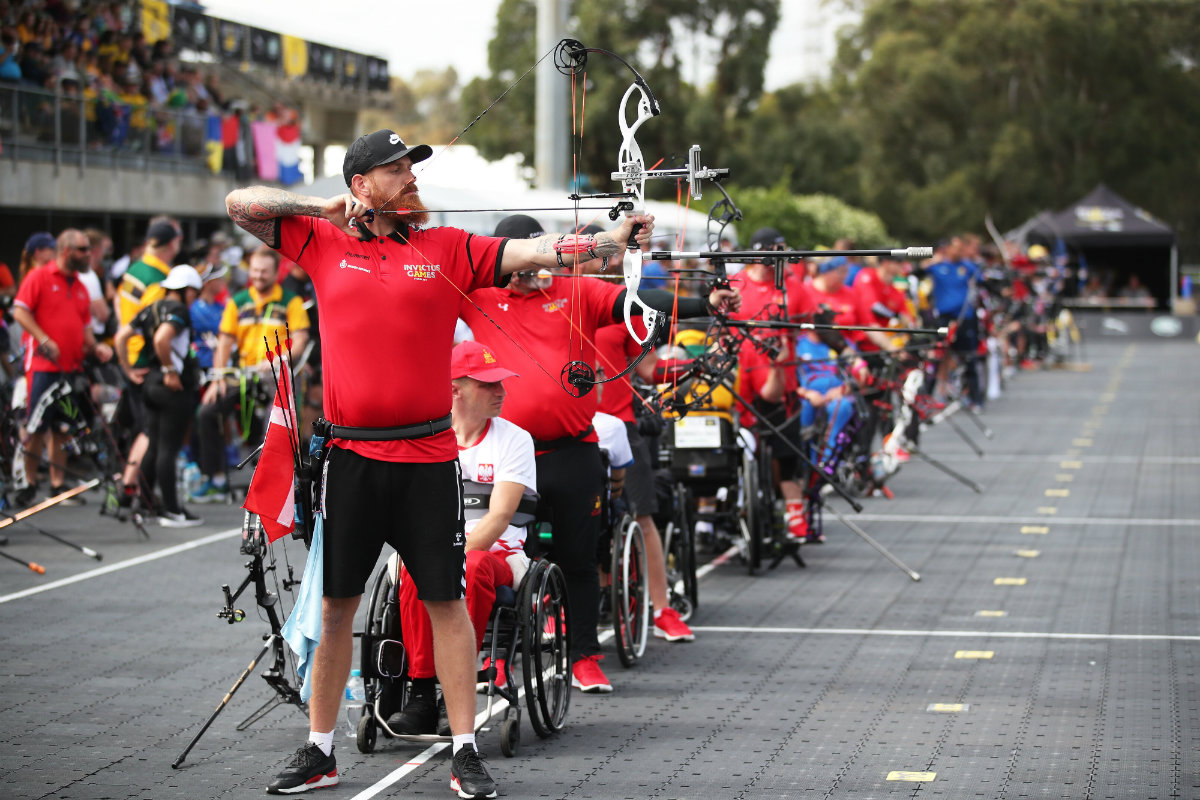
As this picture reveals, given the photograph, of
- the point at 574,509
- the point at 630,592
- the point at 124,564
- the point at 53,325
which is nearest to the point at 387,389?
the point at 574,509

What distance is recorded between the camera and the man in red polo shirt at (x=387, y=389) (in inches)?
203

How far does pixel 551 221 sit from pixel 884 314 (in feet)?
20.7

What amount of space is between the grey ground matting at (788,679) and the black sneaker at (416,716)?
5.7 inches

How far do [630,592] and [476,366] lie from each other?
6.16 feet

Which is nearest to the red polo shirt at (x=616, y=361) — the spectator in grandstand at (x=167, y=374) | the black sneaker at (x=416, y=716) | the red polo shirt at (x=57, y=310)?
the black sneaker at (x=416, y=716)

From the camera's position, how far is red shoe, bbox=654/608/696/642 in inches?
312

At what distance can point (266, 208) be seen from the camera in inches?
201

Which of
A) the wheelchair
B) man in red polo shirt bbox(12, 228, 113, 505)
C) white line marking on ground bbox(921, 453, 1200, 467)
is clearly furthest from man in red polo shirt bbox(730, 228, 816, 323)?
white line marking on ground bbox(921, 453, 1200, 467)

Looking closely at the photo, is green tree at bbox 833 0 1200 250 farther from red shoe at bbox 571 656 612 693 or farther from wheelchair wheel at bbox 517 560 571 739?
wheelchair wheel at bbox 517 560 571 739

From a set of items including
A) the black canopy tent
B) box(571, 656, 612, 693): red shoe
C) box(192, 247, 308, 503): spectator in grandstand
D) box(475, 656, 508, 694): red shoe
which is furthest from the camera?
the black canopy tent

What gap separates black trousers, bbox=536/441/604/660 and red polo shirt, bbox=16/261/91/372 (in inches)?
240

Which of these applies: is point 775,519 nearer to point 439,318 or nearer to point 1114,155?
point 439,318

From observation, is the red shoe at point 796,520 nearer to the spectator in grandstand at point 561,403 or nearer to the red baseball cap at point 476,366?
the spectator in grandstand at point 561,403

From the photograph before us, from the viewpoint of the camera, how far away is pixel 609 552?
7.73m
